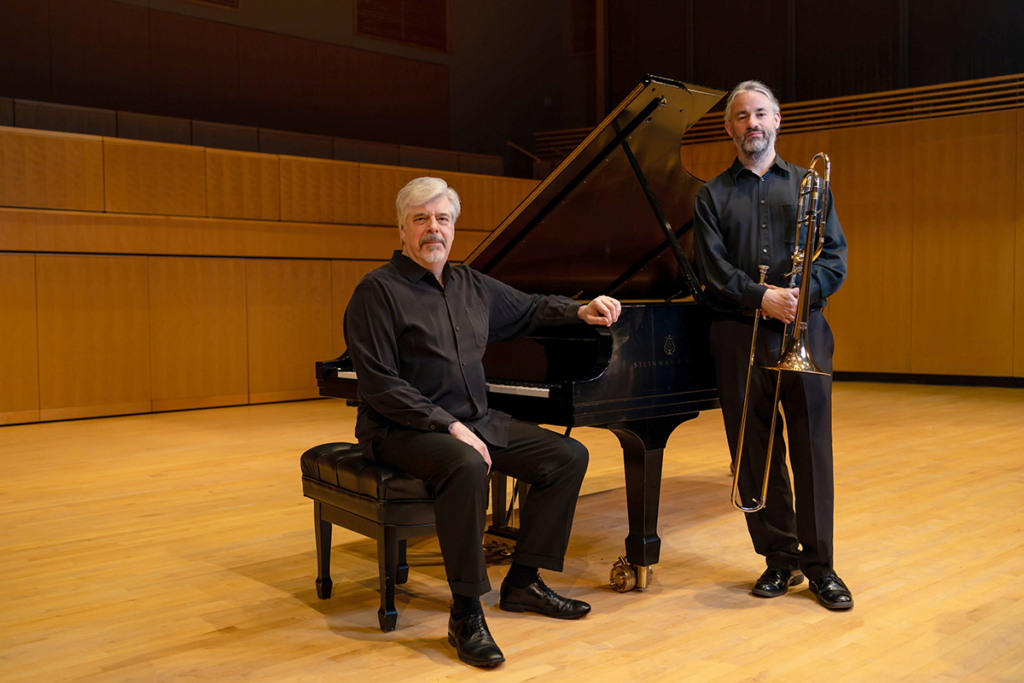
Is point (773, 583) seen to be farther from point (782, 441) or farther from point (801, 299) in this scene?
point (801, 299)

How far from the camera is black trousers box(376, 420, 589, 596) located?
2.44m

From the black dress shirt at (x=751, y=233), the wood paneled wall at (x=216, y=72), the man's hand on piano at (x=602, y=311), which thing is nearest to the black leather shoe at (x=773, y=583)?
the black dress shirt at (x=751, y=233)

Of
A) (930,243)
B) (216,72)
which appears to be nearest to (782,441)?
(930,243)

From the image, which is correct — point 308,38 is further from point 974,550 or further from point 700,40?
point 974,550

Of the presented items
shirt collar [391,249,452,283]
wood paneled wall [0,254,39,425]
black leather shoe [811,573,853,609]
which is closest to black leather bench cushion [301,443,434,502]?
shirt collar [391,249,452,283]

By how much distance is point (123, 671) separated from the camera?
7.64ft

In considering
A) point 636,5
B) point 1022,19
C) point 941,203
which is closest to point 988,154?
point 941,203

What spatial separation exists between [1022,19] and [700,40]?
11.5ft

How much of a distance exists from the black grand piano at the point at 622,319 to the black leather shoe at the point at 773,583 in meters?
0.34

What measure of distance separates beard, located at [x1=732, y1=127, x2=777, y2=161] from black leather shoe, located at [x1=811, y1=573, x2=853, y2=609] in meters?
1.33

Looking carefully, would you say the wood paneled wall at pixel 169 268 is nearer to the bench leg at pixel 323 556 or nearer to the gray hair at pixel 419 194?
the bench leg at pixel 323 556

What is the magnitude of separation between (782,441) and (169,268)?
19.9 ft

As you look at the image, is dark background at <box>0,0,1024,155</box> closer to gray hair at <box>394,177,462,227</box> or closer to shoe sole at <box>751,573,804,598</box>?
gray hair at <box>394,177,462,227</box>

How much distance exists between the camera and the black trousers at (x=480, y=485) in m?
2.44
